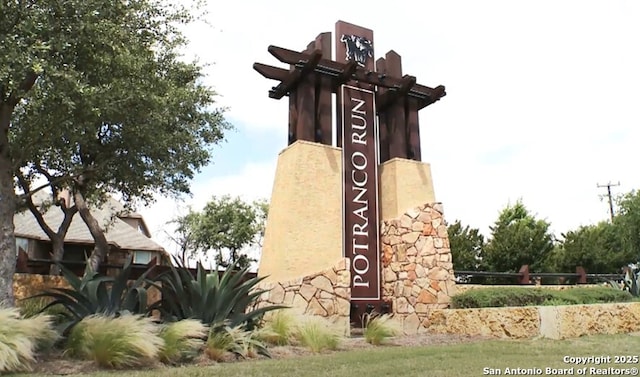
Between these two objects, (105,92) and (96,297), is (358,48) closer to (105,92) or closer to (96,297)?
(105,92)

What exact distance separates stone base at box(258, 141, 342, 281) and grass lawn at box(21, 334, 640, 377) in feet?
10.6

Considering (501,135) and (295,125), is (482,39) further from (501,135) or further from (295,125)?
(501,135)

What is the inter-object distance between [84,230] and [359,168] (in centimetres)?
1679

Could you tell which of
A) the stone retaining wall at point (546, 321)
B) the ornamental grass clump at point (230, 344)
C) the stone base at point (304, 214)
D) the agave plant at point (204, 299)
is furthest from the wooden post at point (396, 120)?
the ornamental grass clump at point (230, 344)

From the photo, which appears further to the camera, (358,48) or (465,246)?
(465,246)

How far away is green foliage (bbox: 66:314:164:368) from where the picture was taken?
5973 millimetres

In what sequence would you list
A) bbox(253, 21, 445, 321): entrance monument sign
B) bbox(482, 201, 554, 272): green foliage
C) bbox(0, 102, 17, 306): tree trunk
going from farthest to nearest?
bbox(482, 201, 554, 272): green foliage < bbox(253, 21, 445, 321): entrance monument sign < bbox(0, 102, 17, 306): tree trunk

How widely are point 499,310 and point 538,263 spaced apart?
1668cm

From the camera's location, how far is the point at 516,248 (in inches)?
952

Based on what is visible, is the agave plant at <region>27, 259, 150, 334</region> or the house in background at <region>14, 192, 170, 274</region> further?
the house in background at <region>14, 192, 170, 274</region>

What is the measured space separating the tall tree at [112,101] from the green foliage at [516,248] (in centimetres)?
1517

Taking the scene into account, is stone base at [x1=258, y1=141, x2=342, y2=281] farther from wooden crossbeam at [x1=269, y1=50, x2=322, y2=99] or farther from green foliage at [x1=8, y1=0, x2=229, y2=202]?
green foliage at [x1=8, y1=0, x2=229, y2=202]

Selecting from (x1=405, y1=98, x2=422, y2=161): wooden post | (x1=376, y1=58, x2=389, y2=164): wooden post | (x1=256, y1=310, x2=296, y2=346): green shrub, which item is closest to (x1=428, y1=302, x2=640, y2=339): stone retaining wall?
(x1=256, y1=310, x2=296, y2=346): green shrub

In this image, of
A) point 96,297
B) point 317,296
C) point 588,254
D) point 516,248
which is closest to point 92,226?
point 317,296
